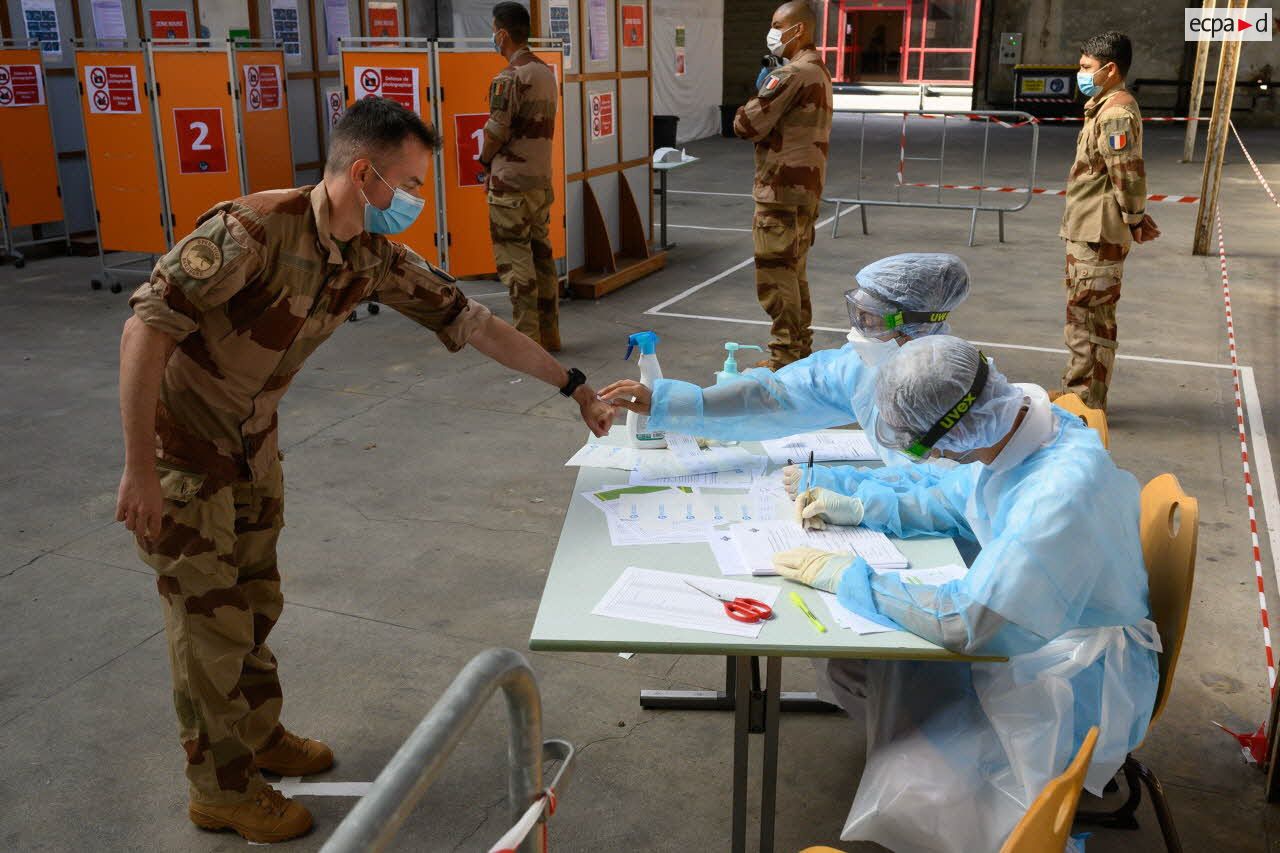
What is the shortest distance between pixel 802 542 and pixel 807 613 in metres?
0.31

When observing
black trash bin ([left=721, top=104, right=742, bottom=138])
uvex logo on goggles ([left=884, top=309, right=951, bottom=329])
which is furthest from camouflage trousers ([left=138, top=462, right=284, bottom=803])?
black trash bin ([left=721, top=104, right=742, bottom=138])

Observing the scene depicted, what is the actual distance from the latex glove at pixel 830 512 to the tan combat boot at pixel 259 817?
1.47 metres

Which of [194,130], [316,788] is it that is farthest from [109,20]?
[316,788]

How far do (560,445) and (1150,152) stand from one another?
45.2 feet

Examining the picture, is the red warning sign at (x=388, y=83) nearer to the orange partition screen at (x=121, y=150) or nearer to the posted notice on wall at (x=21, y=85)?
the orange partition screen at (x=121, y=150)

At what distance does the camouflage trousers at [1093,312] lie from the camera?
17.6ft

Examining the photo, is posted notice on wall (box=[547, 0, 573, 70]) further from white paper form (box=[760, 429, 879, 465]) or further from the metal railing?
the metal railing

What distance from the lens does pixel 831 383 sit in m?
3.02

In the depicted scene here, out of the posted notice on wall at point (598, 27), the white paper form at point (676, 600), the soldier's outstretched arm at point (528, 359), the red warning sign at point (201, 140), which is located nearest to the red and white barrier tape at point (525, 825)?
the white paper form at point (676, 600)

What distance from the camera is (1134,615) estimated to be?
2.20 metres

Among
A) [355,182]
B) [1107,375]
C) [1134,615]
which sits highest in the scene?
[355,182]

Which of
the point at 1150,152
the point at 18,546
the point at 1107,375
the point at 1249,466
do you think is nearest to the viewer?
the point at 18,546

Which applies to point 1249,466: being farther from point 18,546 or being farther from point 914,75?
point 914,75

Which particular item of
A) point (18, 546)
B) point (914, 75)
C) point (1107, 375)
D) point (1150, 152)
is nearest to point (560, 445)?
point (18, 546)
